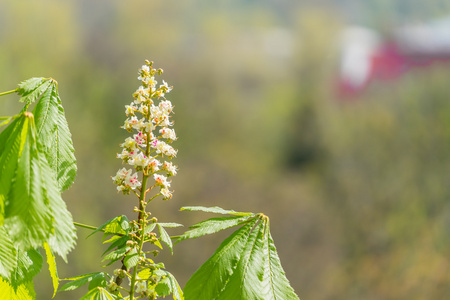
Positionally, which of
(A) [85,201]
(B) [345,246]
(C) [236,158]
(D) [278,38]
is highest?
(D) [278,38]

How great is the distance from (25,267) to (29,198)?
45cm

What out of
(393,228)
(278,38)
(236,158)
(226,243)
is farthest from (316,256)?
(278,38)

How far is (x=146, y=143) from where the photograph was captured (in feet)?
Answer: 6.00

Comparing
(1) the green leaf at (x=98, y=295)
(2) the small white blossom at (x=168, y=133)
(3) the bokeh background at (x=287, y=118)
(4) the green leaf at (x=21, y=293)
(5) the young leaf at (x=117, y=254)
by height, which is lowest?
(4) the green leaf at (x=21, y=293)

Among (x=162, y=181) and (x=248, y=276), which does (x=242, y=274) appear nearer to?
(x=248, y=276)

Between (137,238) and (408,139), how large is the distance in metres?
30.4

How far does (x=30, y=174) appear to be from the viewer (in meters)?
1.34

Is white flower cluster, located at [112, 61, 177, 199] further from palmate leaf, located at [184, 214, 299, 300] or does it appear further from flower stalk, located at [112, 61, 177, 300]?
palmate leaf, located at [184, 214, 299, 300]

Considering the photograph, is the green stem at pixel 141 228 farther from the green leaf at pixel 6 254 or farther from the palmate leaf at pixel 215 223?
the green leaf at pixel 6 254

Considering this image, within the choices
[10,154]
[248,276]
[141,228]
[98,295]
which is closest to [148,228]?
[141,228]

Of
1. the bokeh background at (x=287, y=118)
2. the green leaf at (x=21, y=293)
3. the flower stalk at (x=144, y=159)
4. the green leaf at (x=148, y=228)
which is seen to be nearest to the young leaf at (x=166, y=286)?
the flower stalk at (x=144, y=159)

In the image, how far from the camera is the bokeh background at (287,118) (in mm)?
24203

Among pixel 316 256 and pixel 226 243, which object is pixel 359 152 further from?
pixel 226 243

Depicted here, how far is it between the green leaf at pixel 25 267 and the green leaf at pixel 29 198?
1.20 feet
